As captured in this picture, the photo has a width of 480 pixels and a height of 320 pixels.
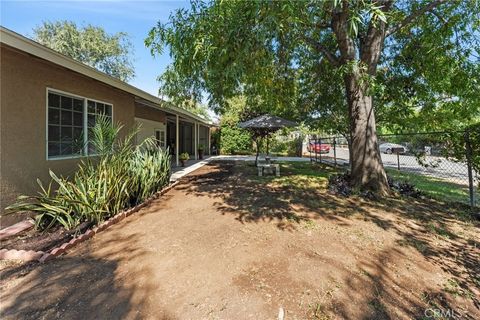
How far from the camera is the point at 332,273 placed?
9.43 ft

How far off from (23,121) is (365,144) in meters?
7.30

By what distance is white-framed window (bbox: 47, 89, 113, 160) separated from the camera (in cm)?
535

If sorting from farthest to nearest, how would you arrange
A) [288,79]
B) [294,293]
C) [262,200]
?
[288,79] < [262,200] < [294,293]

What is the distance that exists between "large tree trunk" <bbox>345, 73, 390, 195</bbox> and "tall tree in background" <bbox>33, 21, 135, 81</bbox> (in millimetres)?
23259

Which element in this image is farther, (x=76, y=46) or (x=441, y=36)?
(x=76, y=46)

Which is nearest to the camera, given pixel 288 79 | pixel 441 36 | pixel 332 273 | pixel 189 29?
pixel 332 273

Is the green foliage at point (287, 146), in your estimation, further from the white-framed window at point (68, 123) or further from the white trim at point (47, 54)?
the white-framed window at point (68, 123)

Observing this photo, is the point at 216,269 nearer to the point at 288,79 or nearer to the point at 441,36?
the point at 288,79

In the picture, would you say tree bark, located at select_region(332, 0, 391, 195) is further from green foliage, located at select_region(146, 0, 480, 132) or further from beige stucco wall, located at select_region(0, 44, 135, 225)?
beige stucco wall, located at select_region(0, 44, 135, 225)

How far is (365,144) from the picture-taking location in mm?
6496

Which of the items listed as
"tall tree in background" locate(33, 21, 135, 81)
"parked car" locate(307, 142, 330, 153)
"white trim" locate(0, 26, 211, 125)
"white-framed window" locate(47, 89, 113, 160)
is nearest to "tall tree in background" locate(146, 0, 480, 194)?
"white trim" locate(0, 26, 211, 125)

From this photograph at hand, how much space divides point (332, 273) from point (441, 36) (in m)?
7.31

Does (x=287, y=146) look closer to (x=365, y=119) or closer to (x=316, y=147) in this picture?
(x=316, y=147)

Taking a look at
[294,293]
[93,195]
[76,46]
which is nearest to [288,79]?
[93,195]
